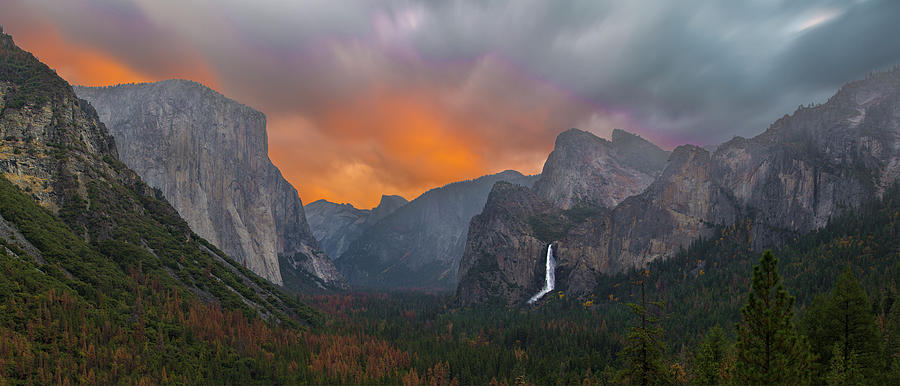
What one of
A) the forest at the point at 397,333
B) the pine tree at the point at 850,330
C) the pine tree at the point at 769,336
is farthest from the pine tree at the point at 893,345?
the pine tree at the point at 769,336

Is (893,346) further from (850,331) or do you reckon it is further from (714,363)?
(714,363)

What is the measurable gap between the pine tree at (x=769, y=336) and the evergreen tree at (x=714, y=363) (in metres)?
35.7

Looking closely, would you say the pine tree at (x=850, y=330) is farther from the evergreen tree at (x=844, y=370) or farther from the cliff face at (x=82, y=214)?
the cliff face at (x=82, y=214)

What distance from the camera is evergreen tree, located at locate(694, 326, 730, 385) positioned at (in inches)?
2628

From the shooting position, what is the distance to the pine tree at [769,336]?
33.3m

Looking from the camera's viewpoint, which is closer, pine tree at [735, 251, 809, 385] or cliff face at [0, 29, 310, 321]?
pine tree at [735, 251, 809, 385]

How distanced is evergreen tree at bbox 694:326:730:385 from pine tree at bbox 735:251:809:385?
A: 3568 cm

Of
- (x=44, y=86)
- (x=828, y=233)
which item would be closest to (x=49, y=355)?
(x=44, y=86)

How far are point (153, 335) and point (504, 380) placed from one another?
79.6m

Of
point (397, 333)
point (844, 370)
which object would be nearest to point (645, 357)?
point (844, 370)

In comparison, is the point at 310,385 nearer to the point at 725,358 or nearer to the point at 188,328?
the point at 188,328

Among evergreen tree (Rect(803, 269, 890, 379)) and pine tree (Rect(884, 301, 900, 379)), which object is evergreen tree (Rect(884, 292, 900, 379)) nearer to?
pine tree (Rect(884, 301, 900, 379))

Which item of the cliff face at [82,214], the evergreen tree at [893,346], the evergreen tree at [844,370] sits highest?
the cliff face at [82,214]

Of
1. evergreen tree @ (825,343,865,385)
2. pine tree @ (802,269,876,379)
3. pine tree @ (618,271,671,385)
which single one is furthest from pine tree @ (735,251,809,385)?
pine tree @ (802,269,876,379)
